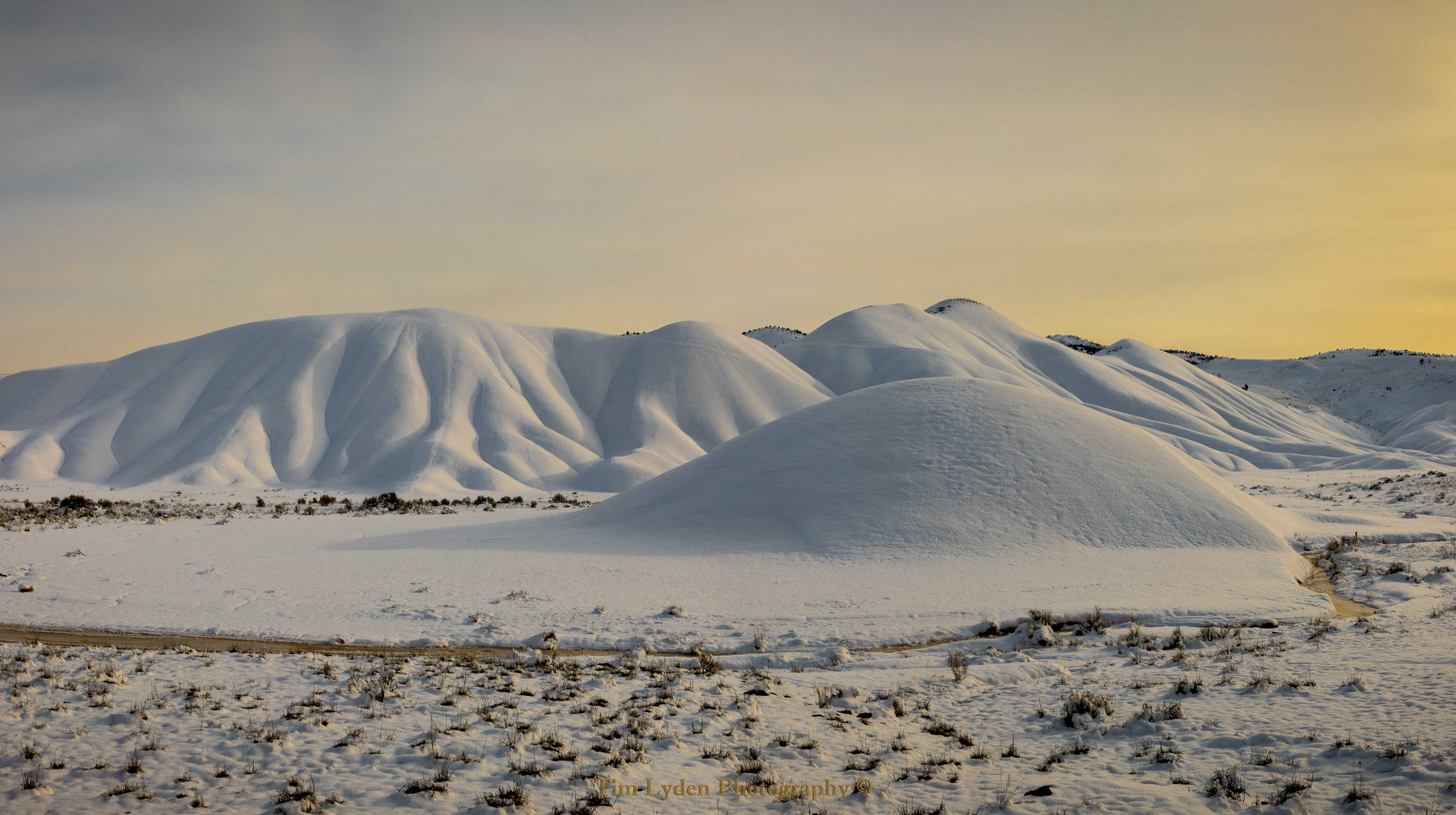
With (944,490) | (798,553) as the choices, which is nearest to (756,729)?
(798,553)

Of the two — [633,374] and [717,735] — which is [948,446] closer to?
[717,735]

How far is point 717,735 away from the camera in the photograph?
8695mm

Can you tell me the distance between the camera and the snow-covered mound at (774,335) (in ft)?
392

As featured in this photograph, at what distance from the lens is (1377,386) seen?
380 feet

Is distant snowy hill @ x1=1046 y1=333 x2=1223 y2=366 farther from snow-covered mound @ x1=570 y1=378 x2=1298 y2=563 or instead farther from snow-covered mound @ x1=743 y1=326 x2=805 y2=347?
snow-covered mound @ x1=570 y1=378 x2=1298 y2=563

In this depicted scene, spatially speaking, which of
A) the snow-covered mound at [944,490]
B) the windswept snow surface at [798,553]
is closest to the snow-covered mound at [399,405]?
the windswept snow surface at [798,553]

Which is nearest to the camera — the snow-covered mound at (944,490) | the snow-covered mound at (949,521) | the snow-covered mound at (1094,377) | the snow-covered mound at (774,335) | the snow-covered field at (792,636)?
the snow-covered field at (792,636)

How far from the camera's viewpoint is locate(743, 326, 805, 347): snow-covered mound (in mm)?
119575

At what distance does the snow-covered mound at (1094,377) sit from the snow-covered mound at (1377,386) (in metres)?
6.22

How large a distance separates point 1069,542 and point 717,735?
13.7 meters

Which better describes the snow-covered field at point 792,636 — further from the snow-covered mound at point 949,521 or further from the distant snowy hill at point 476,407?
the distant snowy hill at point 476,407

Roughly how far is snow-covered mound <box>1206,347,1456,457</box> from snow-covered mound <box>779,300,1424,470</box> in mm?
6217

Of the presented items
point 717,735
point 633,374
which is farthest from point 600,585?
point 633,374

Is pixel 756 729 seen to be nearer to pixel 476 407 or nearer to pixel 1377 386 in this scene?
pixel 476 407
